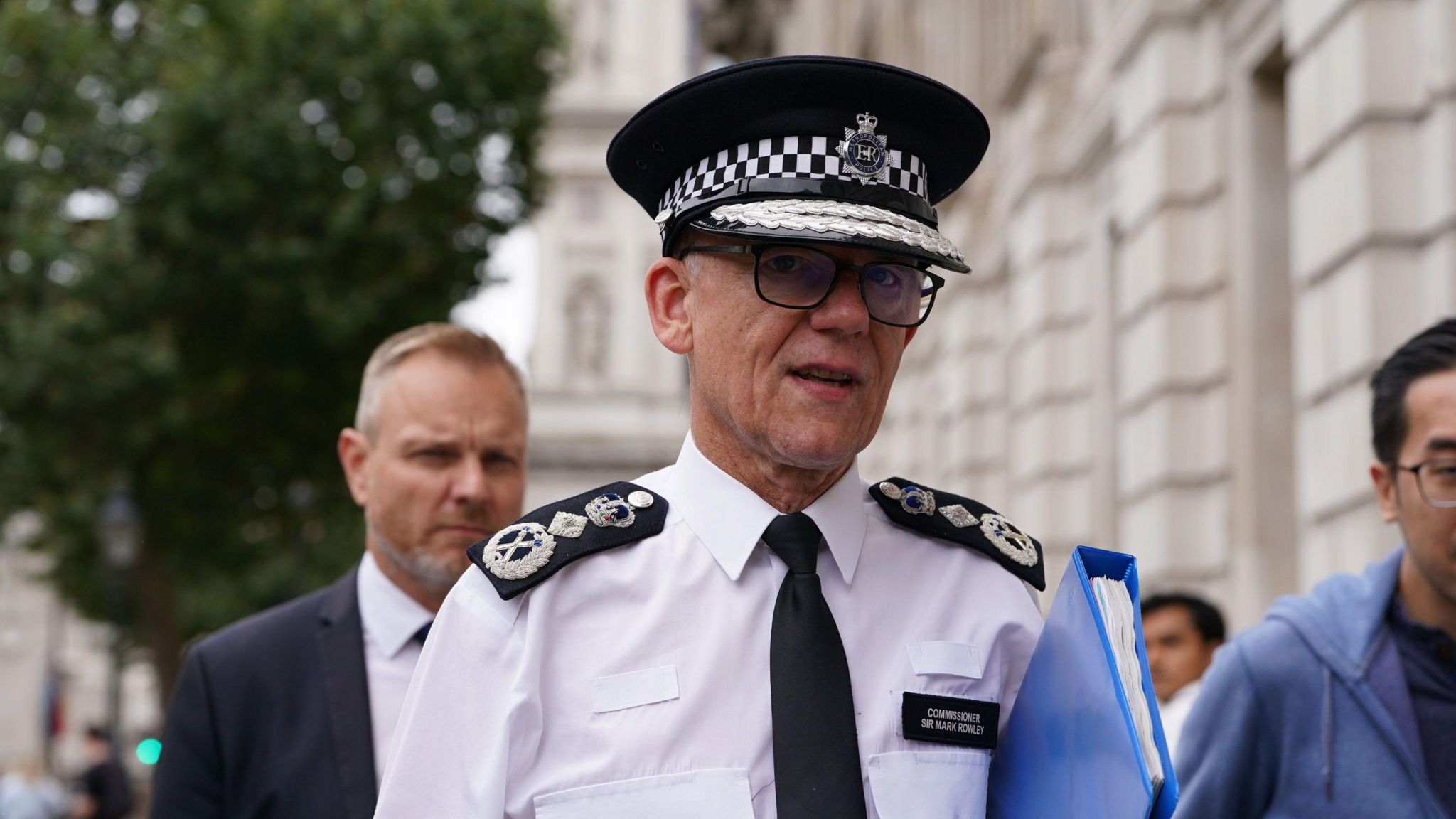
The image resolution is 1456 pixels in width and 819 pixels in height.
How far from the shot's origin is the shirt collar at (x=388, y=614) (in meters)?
4.12

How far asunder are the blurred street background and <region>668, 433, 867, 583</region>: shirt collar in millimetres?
4919

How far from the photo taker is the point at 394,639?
13.5 feet

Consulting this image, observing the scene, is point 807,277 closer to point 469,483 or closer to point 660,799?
point 660,799

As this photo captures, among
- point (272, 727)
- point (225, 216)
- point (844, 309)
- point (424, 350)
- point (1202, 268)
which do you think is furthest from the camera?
point (225, 216)

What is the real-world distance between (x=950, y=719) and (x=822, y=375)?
486mm

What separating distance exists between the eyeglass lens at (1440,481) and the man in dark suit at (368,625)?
6.33 feet

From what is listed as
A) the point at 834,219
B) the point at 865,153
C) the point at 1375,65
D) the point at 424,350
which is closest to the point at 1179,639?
the point at 1375,65

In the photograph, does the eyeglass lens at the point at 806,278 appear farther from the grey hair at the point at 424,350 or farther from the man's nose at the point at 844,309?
the grey hair at the point at 424,350

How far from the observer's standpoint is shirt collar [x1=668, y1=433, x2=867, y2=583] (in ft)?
8.38

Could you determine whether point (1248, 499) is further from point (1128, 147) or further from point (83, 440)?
point (83, 440)

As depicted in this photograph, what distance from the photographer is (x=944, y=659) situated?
2545mm

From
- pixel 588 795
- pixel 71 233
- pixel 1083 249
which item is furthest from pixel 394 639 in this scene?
pixel 71 233

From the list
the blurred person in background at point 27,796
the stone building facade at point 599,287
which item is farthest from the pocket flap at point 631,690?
the stone building facade at point 599,287

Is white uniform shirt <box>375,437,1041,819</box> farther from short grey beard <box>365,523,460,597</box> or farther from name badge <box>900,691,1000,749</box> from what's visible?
short grey beard <box>365,523,460,597</box>
